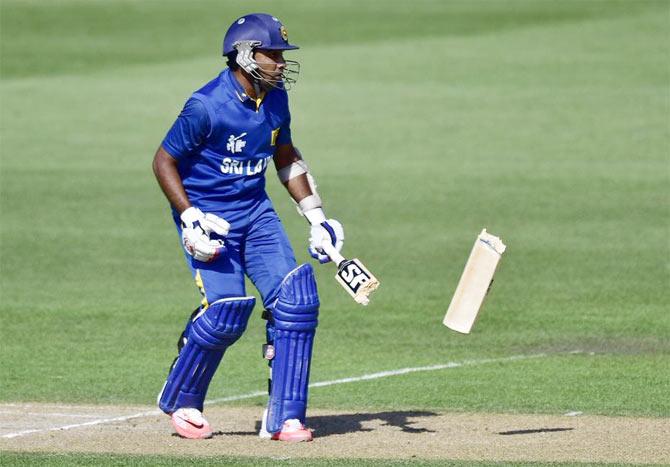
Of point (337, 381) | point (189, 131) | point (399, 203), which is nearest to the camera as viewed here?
point (189, 131)

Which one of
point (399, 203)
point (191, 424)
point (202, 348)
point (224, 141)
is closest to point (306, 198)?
point (224, 141)

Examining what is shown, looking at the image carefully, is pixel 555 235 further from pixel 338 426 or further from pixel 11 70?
pixel 11 70

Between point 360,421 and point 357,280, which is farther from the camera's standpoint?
point 360,421

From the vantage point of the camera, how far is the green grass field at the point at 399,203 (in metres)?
10.9

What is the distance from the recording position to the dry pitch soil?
827cm

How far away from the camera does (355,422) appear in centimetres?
926

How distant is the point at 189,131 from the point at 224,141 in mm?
220

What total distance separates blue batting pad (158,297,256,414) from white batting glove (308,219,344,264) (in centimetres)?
48

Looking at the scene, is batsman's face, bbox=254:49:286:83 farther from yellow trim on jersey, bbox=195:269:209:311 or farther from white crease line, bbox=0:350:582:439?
white crease line, bbox=0:350:582:439

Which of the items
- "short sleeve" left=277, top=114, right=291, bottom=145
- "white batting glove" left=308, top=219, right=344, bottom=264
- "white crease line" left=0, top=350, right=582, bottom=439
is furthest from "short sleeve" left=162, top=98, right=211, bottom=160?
"white crease line" left=0, top=350, right=582, bottom=439

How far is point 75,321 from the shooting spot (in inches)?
500

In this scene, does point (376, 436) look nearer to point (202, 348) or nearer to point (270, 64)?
point (202, 348)

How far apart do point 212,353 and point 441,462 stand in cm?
152

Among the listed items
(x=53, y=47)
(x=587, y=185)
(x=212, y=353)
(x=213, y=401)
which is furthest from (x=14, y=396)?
(x=53, y=47)
